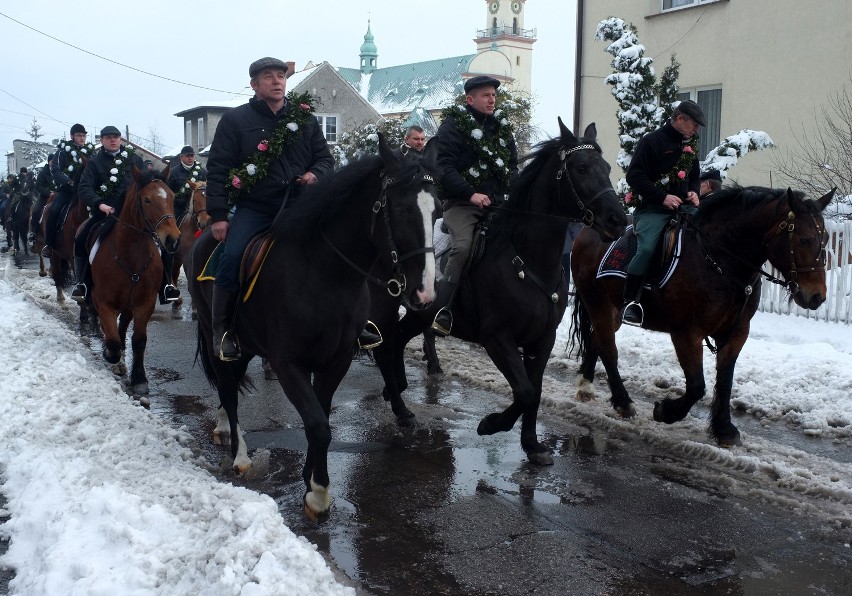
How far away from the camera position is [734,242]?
7.08 m

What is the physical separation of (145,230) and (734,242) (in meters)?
6.26

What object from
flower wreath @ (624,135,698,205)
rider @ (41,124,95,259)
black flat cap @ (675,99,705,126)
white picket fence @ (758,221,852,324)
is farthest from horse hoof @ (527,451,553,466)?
rider @ (41,124,95,259)

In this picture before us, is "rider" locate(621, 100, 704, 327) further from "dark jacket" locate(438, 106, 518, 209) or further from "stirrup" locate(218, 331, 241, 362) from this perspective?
"stirrup" locate(218, 331, 241, 362)

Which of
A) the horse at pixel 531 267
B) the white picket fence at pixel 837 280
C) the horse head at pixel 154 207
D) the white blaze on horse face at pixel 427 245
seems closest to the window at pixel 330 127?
the white picket fence at pixel 837 280

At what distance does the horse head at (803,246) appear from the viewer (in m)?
6.62

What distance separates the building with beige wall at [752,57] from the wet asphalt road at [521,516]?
1079 cm

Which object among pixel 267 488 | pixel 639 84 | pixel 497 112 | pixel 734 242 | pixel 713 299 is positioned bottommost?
pixel 267 488

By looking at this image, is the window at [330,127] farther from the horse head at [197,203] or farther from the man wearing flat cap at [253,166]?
the man wearing flat cap at [253,166]

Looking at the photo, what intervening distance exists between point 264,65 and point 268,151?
2.11 ft

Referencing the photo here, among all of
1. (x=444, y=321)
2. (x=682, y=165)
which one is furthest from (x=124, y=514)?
(x=682, y=165)

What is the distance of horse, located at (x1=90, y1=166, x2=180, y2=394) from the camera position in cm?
939

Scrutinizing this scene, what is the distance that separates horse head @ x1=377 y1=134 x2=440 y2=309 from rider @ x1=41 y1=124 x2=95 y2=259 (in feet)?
32.2

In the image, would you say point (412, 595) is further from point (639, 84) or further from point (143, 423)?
point (639, 84)

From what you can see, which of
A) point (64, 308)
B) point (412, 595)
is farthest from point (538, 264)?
point (64, 308)
